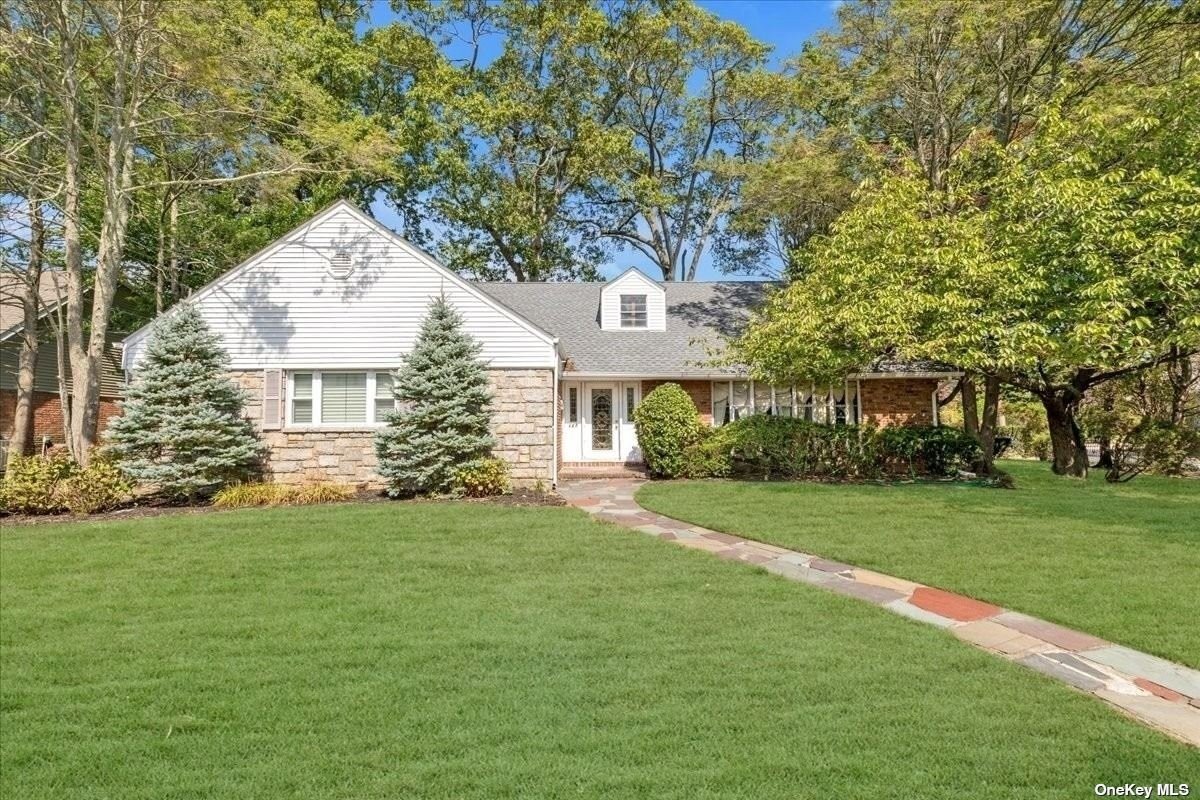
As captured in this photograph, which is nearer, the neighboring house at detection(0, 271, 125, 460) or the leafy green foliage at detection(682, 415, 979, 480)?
the leafy green foliage at detection(682, 415, 979, 480)

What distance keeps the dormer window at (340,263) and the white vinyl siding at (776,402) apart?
8.81 meters

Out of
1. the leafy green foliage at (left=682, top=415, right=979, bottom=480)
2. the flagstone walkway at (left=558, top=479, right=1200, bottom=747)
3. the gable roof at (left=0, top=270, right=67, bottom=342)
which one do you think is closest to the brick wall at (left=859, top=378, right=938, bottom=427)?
the leafy green foliage at (left=682, top=415, right=979, bottom=480)

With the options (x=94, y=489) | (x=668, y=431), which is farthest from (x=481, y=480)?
(x=94, y=489)

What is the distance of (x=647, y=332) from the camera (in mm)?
18172

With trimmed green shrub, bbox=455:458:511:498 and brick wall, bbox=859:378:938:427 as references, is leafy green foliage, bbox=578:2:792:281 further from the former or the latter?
trimmed green shrub, bbox=455:458:511:498

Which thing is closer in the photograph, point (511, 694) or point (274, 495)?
point (511, 694)

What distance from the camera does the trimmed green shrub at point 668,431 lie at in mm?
14273

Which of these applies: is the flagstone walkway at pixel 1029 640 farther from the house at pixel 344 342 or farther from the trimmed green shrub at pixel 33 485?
the trimmed green shrub at pixel 33 485

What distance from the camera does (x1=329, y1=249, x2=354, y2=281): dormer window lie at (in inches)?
507

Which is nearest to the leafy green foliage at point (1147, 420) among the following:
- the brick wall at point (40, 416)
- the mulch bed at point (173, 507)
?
the mulch bed at point (173, 507)

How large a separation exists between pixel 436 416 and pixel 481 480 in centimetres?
135

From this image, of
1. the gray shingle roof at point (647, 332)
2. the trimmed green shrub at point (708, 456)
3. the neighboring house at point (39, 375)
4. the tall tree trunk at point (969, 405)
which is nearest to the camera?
the trimmed green shrub at point (708, 456)

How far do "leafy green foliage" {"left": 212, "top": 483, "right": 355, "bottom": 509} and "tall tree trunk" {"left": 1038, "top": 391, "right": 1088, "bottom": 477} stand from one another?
15.3 m

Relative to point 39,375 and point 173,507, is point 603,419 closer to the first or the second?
point 173,507
